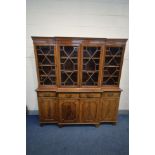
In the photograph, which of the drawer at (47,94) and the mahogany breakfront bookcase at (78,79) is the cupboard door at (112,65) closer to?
the mahogany breakfront bookcase at (78,79)

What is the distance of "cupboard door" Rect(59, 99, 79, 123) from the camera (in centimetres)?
300

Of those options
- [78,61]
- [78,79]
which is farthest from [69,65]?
[78,79]

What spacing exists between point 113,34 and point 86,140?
257cm

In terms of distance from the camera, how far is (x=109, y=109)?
3146mm

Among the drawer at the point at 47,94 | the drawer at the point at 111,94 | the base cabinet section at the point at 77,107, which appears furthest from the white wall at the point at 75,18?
the drawer at the point at 111,94

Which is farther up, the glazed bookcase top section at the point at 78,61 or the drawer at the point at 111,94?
the glazed bookcase top section at the point at 78,61

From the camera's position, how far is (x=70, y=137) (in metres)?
2.80

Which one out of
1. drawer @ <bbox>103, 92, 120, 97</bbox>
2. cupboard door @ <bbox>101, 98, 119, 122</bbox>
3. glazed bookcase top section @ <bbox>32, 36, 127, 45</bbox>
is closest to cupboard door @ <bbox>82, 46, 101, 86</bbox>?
glazed bookcase top section @ <bbox>32, 36, 127, 45</bbox>

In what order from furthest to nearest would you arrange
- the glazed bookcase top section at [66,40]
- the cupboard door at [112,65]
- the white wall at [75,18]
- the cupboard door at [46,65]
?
the white wall at [75,18] → the cupboard door at [112,65] → the cupboard door at [46,65] → the glazed bookcase top section at [66,40]

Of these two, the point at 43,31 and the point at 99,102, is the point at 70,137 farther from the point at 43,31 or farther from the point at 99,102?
the point at 43,31

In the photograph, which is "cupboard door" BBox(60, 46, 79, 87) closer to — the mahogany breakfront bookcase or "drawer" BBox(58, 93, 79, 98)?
the mahogany breakfront bookcase

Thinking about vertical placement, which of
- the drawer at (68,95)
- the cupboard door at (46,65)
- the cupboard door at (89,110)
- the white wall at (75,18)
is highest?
the white wall at (75,18)

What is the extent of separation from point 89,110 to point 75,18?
87.1 inches

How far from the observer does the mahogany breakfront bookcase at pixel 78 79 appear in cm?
288
